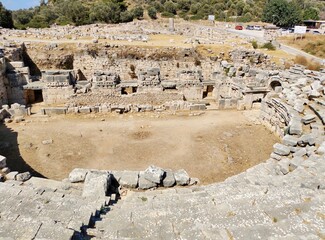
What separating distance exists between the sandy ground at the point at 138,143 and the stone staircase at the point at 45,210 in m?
3.09

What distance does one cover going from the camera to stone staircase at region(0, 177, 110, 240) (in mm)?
5180

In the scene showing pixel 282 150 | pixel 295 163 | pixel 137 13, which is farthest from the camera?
pixel 137 13

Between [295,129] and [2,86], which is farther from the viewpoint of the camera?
[2,86]

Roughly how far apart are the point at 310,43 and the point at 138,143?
27.5 m

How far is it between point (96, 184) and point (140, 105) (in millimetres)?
10431

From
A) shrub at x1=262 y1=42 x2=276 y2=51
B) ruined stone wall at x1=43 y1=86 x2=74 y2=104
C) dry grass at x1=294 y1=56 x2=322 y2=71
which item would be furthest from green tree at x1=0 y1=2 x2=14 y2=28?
dry grass at x1=294 y1=56 x2=322 y2=71

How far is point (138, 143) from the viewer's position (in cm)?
1452

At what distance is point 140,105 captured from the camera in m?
18.6

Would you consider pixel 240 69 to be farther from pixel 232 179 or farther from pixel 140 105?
pixel 232 179

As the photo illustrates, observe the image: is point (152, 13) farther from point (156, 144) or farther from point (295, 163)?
point (295, 163)

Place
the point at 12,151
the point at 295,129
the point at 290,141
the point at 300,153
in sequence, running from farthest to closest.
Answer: the point at 12,151, the point at 295,129, the point at 290,141, the point at 300,153

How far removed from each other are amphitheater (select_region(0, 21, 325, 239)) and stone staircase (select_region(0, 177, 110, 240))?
3 centimetres

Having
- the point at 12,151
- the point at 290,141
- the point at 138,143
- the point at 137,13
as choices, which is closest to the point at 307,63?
the point at 290,141

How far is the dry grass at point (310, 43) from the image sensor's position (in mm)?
30219
